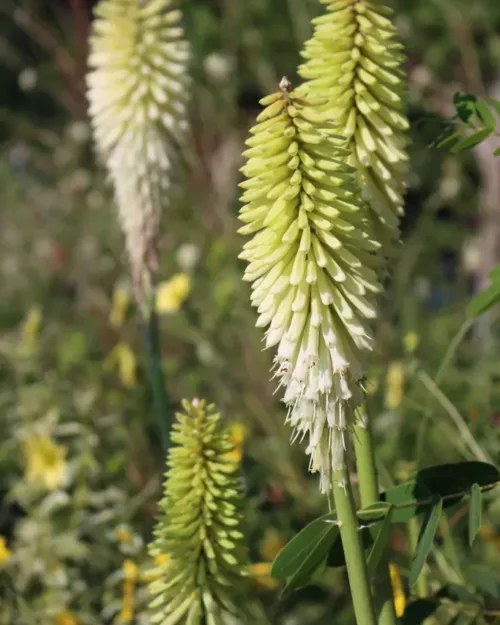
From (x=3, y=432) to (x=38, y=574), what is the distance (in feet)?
2.61

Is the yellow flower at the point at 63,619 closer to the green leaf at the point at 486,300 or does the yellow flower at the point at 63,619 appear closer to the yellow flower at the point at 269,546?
the yellow flower at the point at 269,546

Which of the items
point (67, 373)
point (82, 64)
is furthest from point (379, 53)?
point (82, 64)

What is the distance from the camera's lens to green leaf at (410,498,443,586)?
41.9 inches

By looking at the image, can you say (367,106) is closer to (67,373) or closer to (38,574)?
(38,574)

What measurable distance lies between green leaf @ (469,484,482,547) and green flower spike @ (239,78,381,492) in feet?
0.69

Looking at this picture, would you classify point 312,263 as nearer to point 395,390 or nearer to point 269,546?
point 269,546

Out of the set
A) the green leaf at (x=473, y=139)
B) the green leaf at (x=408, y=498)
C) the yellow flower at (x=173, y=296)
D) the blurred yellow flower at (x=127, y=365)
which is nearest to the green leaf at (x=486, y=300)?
the green leaf at (x=473, y=139)

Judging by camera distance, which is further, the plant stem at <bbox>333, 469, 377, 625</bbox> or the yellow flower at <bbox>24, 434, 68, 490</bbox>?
the yellow flower at <bbox>24, 434, 68, 490</bbox>

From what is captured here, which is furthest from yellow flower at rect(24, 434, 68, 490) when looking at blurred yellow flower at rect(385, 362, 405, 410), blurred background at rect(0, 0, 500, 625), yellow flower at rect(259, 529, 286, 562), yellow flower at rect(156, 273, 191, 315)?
blurred yellow flower at rect(385, 362, 405, 410)

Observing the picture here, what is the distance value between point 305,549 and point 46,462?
122 centimetres

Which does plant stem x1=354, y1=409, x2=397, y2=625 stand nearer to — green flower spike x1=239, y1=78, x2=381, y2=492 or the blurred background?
green flower spike x1=239, y1=78, x2=381, y2=492

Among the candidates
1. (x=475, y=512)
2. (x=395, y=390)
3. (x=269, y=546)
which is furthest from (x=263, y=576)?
(x=475, y=512)

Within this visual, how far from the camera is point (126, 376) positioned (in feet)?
8.09

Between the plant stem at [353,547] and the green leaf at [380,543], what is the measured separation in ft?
0.20
